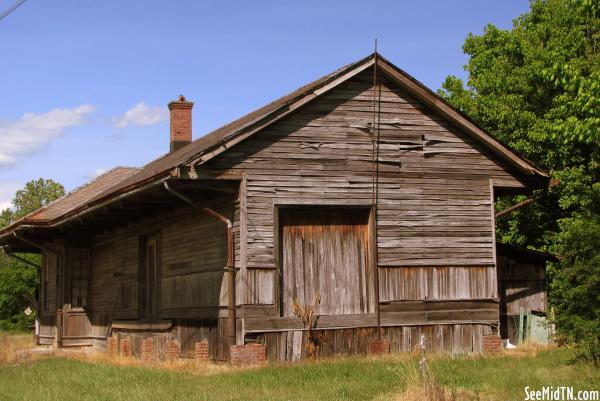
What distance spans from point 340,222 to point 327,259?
83 cm

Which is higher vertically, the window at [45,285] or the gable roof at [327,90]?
the gable roof at [327,90]

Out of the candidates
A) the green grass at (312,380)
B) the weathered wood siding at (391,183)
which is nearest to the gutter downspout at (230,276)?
the weathered wood siding at (391,183)

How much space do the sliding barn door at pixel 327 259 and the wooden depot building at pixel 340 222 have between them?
25mm

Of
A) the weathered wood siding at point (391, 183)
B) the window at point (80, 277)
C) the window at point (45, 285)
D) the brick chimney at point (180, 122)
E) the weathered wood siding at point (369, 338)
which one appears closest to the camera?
the weathered wood siding at point (369, 338)

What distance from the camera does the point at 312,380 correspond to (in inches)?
531

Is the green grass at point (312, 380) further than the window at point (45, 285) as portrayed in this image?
No

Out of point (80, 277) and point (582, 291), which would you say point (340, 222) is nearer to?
point (582, 291)

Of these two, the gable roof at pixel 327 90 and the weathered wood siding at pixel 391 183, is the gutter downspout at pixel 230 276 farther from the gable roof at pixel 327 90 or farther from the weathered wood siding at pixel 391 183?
the gable roof at pixel 327 90

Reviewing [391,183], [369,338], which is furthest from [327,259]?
[391,183]

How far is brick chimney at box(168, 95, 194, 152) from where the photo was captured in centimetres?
2802

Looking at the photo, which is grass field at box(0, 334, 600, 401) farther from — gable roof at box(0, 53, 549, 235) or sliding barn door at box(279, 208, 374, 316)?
gable roof at box(0, 53, 549, 235)

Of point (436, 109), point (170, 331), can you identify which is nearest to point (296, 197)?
point (436, 109)

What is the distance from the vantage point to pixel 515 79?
2994cm

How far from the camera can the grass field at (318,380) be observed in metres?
11.7
